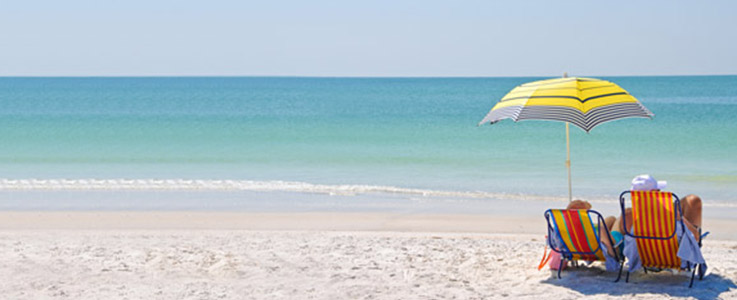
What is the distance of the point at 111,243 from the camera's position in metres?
7.80

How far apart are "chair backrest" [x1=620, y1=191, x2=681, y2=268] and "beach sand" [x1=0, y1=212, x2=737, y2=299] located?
8.7 inches

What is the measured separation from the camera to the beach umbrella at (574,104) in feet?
20.0

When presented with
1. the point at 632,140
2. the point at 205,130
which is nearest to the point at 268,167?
the point at 632,140

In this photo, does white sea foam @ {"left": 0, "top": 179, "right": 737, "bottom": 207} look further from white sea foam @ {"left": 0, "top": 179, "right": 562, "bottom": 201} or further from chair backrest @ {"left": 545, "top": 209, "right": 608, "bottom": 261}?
chair backrest @ {"left": 545, "top": 209, "right": 608, "bottom": 261}

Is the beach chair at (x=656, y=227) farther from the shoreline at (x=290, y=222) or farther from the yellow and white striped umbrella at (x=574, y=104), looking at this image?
the shoreline at (x=290, y=222)

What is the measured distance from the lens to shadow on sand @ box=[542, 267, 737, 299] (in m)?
5.72

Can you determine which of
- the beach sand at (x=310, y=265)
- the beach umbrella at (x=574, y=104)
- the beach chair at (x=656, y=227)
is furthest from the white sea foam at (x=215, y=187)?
the beach chair at (x=656, y=227)

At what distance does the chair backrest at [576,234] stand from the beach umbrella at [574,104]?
2.03ft

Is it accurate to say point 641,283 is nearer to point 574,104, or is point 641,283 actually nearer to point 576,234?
point 576,234

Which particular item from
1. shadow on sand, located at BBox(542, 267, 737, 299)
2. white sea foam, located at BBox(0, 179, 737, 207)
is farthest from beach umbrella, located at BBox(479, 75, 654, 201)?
white sea foam, located at BBox(0, 179, 737, 207)

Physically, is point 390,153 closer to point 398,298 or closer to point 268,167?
point 268,167

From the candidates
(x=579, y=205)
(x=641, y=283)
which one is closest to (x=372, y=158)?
(x=579, y=205)

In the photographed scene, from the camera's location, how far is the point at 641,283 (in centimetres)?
596

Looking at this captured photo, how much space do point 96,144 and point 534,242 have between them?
1901cm
